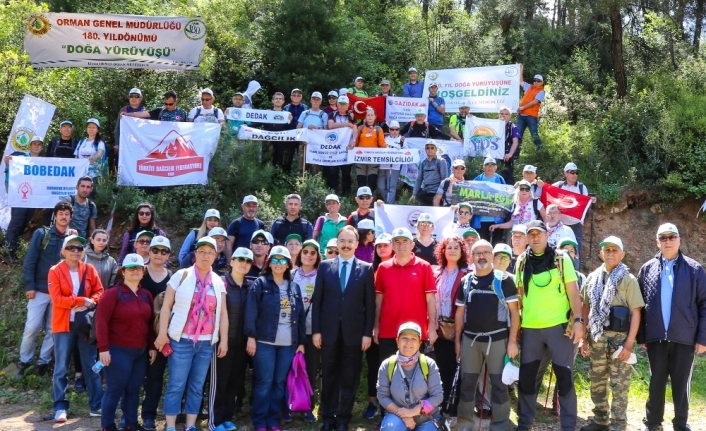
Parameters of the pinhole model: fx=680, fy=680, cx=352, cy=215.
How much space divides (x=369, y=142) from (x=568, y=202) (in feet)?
12.3

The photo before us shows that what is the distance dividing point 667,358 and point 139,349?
218 inches

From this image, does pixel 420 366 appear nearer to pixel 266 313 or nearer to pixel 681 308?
pixel 266 313

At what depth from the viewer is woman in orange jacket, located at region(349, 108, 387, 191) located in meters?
12.7

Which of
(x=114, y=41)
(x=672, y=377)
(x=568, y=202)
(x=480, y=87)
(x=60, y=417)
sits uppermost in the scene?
(x=114, y=41)

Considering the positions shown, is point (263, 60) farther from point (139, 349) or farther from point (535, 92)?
point (139, 349)

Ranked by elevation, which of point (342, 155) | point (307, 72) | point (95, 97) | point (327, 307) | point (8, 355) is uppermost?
point (307, 72)

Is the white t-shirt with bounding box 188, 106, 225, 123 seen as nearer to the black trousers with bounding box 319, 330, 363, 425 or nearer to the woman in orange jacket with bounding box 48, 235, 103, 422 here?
the woman in orange jacket with bounding box 48, 235, 103, 422

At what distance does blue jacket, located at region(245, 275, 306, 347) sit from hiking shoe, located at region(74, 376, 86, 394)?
2.65m

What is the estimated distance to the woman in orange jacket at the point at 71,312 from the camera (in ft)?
25.2

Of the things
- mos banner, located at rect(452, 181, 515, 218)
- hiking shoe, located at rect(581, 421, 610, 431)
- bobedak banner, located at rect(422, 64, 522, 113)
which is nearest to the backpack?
hiking shoe, located at rect(581, 421, 610, 431)

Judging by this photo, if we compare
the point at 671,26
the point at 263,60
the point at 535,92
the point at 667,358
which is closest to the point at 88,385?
the point at 667,358

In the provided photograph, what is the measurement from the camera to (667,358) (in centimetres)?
716

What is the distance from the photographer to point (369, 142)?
501 inches

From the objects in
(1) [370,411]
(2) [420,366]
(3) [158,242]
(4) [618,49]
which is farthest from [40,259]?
(4) [618,49]
